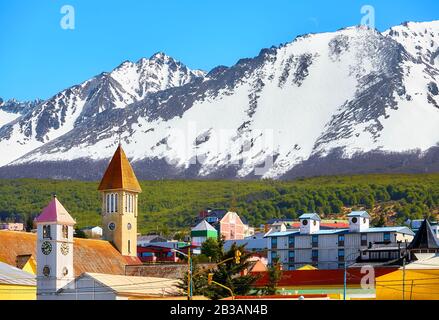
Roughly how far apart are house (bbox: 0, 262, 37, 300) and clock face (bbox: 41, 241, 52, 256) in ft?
28.6

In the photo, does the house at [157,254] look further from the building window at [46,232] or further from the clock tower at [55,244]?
the building window at [46,232]

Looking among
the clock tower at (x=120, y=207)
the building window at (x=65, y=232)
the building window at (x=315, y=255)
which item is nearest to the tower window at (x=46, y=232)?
the building window at (x=65, y=232)

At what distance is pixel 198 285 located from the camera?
61.5 meters

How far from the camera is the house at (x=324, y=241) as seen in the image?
390 feet

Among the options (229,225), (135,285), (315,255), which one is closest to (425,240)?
(315,255)

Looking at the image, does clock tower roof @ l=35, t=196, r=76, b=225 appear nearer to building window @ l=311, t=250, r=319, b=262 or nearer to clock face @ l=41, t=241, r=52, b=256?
A: clock face @ l=41, t=241, r=52, b=256

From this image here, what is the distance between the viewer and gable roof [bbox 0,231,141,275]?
7656cm

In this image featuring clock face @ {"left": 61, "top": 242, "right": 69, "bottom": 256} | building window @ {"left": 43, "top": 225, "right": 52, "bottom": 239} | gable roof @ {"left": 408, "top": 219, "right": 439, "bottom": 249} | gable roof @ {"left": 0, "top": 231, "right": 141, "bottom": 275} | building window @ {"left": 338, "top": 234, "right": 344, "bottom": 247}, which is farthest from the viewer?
building window @ {"left": 338, "top": 234, "right": 344, "bottom": 247}

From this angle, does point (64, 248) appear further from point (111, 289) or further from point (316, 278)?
point (316, 278)

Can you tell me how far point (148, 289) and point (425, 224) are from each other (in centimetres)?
3591

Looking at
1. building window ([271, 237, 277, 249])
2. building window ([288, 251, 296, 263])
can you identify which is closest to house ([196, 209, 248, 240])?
building window ([271, 237, 277, 249])

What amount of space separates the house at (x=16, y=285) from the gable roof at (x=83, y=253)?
1290cm

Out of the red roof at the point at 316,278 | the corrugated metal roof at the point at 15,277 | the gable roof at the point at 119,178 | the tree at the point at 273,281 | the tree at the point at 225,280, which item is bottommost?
the red roof at the point at 316,278
